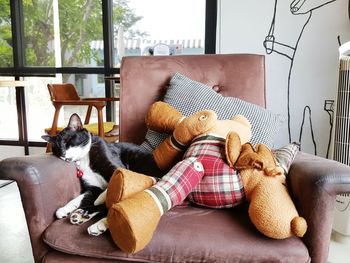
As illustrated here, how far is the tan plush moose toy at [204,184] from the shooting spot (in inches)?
33.7

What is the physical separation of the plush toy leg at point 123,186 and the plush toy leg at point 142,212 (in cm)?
4

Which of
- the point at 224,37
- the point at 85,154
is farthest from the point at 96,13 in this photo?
the point at 85,154

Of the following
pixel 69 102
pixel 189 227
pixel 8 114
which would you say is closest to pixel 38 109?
pixel 8 114

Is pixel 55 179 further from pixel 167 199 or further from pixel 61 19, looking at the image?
pixel 61 19

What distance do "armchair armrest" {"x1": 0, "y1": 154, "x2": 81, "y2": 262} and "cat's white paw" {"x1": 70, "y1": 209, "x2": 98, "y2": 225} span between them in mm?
77

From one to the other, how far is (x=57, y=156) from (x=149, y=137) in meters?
0.40

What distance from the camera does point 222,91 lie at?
1562 millimetres

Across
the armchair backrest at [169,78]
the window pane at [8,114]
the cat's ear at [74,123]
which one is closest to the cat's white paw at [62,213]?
the cat's ear at [74,123]

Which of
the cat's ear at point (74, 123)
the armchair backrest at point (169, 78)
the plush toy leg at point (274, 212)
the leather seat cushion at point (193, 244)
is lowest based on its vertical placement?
the leather seat cushion at point (193, 244)

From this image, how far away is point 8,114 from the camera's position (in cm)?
335

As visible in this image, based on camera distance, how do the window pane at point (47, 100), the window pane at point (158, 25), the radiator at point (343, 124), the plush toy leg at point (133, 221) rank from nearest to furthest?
the plush toy leg at point (133, 221), the radiator at point (343, 124), the window pane at point (158, 25), the window pane at point (47, 100)

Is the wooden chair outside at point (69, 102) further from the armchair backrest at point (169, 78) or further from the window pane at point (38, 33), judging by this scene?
the armchair backrest at point (169, 78)

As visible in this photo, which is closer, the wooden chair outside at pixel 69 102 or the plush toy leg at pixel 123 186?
the plush toy leg at pixel 123 186

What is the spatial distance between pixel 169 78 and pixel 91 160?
56cm
